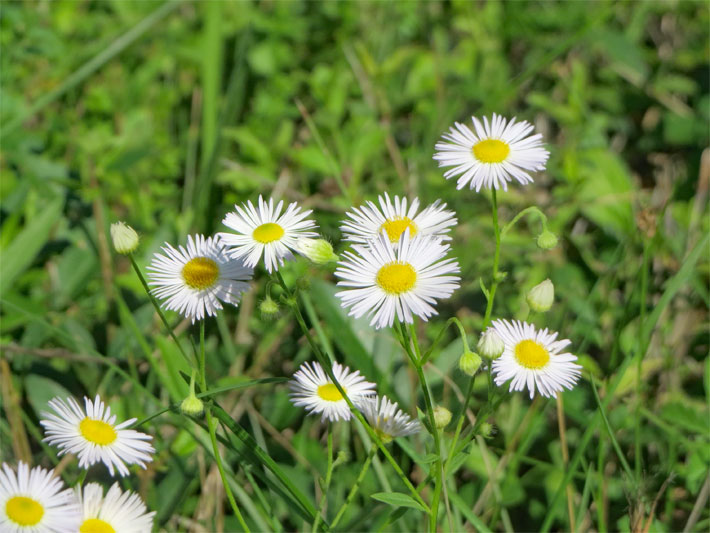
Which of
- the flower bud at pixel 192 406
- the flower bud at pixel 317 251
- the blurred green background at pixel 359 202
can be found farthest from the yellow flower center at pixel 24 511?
the flower bud at pixel 317 251

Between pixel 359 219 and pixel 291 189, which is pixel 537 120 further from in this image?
pixel 359 219

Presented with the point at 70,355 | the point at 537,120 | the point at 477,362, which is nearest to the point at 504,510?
the point at 477,362

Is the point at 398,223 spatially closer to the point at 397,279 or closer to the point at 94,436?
the point at 397,279

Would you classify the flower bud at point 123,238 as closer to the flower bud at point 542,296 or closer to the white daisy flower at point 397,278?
the white daisy flower at point 397,278

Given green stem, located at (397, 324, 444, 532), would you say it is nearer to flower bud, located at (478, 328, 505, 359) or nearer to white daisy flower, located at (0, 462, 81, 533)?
flower bud, located at (478, 328, 505, 359)

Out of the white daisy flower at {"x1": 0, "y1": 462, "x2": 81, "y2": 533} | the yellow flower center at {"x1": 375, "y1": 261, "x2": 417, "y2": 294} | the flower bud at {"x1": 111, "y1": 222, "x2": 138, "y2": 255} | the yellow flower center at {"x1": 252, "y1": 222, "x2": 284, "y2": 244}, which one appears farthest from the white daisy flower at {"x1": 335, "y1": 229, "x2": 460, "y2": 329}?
the white daisy flower at {"x1": 0, "y1": 462, "x2": 81, "y2": 533}
